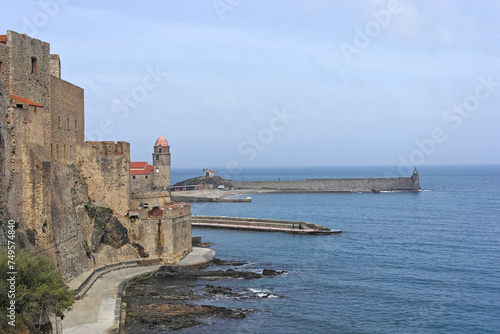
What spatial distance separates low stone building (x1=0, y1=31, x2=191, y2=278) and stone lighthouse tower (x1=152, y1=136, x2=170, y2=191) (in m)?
40.4

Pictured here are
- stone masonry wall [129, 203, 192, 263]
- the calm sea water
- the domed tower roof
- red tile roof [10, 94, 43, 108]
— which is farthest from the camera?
the domed tower roof

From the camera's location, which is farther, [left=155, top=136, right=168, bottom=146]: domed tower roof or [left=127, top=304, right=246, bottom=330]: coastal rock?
[left=155, top=136, right=168, bottom=146]: domed tower roof

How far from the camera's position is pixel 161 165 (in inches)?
3322

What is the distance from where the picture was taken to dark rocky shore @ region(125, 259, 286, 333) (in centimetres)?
2773

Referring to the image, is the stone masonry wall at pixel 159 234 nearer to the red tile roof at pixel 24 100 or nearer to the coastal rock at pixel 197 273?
the coastal rock at pixel 197 273

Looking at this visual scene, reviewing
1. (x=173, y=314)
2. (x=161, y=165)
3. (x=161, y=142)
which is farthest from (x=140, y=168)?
(x=173, y=314)

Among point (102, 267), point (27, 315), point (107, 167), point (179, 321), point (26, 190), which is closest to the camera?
point (27, 315)

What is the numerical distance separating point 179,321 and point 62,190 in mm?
9887

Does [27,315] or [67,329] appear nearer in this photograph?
[27,315]

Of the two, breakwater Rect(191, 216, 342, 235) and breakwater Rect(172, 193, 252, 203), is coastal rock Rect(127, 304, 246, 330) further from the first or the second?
breakwater Rect(172, 193, 252, 203)

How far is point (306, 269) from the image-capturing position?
139 ft

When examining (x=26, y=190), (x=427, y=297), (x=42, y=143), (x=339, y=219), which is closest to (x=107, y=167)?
(x=42, y=143)

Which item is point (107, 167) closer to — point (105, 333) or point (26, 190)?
point (26, 190)

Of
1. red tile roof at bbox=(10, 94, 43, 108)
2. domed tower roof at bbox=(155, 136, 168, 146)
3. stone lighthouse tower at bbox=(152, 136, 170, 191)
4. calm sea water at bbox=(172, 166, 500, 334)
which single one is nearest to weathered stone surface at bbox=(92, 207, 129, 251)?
calm sea water at bbox=(172, 166, 500, 334)
